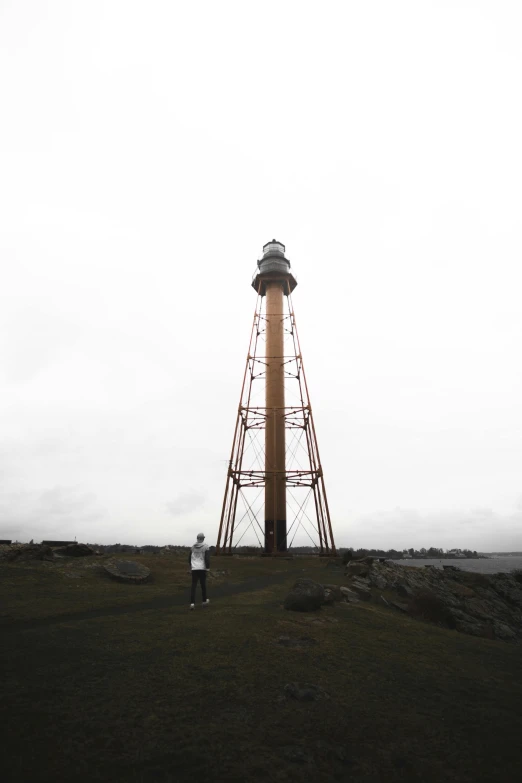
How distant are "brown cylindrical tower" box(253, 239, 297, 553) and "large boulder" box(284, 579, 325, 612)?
17.6m

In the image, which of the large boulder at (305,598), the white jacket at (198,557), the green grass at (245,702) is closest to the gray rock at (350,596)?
the large boulder at (305,598)

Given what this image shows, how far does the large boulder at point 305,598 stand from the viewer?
29.6 feet

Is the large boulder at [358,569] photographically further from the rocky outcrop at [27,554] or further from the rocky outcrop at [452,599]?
the rocky outcrop at [27,554]

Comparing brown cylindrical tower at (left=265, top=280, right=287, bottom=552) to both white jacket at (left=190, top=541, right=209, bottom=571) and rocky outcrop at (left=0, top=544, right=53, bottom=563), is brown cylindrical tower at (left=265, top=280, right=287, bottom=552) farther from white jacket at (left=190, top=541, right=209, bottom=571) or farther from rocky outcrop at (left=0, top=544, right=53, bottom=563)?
white jacket at (left=190, top=541, right=209, bottom=571)

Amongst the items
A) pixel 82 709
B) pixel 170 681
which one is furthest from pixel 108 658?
pixel 82 709

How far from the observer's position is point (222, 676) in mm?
5047

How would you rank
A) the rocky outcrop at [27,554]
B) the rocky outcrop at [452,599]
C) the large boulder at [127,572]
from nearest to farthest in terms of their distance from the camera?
the rocky outcrop at [452,599] < the large boulder at [127,572] < the rocky outcrop at [27,554]

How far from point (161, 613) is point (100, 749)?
18.2 feet

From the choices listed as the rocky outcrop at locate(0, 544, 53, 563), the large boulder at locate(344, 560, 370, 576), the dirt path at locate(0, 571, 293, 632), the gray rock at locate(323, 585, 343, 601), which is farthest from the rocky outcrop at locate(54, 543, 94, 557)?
the gray rock at locate(323, 585, 343, 601)

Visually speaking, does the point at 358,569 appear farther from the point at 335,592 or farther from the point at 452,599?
the point at 335,592

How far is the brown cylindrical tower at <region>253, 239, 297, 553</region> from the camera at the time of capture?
2730 cm

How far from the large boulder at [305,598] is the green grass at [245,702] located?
68 centimetres

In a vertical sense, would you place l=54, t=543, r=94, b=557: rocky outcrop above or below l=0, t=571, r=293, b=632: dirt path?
above

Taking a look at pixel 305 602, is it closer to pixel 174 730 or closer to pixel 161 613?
pixel 161 613
